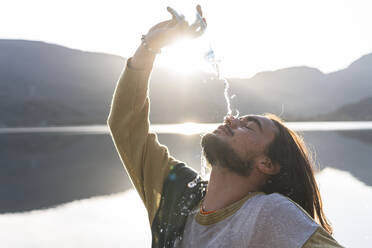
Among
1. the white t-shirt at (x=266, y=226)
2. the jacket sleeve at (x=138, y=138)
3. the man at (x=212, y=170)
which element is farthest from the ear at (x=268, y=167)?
the jacket sleeve at (x=138, y=138)

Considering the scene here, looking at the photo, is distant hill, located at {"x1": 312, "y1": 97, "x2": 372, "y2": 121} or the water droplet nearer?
the water droplet

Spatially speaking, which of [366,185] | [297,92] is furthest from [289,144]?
[297,92]

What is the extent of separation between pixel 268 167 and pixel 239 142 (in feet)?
0.67

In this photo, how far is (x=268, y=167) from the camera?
2.04 meters

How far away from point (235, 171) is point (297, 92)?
519ft

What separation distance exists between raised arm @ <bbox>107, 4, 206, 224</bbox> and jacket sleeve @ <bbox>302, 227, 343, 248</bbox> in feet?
3.15

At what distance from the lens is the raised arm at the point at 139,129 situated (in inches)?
84.9

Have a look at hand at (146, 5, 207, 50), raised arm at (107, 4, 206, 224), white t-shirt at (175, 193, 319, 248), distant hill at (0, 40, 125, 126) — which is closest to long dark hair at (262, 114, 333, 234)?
white t-shirt at (175, 193, 319, 248)

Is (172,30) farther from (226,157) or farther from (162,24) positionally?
(226,157)

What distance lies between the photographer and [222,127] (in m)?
2.12

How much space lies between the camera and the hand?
2.02 metres

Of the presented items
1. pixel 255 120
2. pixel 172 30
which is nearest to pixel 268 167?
pixel 255 120

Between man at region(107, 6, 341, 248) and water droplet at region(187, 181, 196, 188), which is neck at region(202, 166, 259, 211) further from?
water droplet at region(187, 181, 196, 188)

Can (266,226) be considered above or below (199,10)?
→ below
